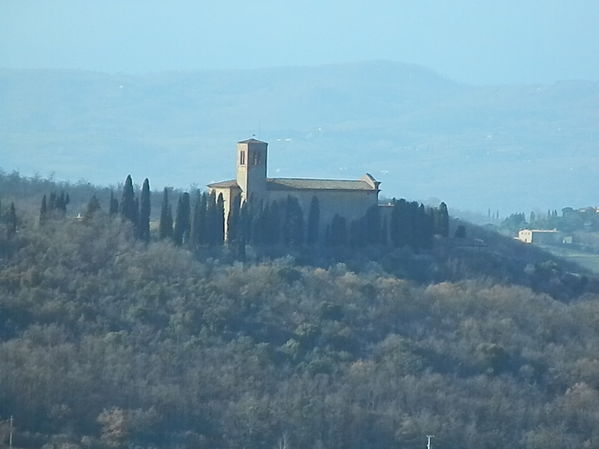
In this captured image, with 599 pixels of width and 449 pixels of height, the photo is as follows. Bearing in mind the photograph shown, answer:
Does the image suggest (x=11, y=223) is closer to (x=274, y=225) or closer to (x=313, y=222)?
(x=274, y=225)

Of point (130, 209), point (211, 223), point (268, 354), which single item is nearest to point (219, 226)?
point (211, 223)

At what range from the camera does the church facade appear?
1567 inches

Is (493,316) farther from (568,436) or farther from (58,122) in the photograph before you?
(58,122)

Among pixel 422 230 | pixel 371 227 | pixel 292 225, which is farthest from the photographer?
pixel 422 230

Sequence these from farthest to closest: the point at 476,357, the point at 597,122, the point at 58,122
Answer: the point at 597,122 < the point at 58,122 < the point at 476,357

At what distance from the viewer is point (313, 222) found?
1566 inches

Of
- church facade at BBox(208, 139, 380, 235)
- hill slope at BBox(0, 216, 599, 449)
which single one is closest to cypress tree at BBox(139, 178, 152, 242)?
hill slope at BBox(0, 216, 599, 449)

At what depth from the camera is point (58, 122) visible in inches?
4729

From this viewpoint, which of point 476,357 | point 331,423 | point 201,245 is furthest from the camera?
point 201,245

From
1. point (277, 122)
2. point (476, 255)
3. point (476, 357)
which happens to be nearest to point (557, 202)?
point (277, 122)

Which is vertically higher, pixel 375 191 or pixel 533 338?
pixel 375 191

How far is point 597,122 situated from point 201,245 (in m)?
104

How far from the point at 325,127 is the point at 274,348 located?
98042 millimetres

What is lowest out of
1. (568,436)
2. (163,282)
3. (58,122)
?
(568,436)
